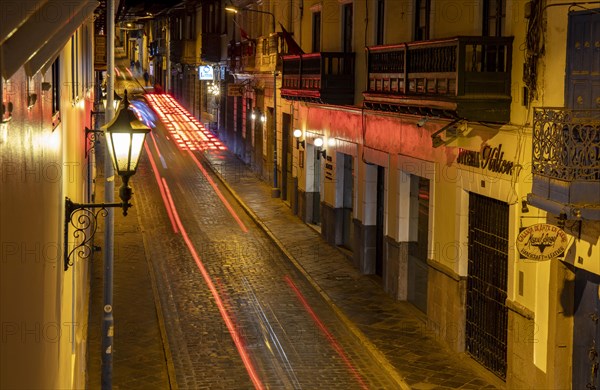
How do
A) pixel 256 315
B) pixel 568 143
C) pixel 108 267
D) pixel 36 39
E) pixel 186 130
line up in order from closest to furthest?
pixel 36 39
pixel 568 143
pixel 108 267
pixel 256 315
pixel 186 130

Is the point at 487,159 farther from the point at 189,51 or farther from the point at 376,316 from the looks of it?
the point at 189,51

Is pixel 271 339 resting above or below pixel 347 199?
below

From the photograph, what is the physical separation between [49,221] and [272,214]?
916 inches

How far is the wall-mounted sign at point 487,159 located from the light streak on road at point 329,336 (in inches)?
160

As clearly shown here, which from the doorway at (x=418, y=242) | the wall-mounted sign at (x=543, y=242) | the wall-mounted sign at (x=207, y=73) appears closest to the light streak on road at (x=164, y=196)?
the wall-mounted sign at (x=207, y=73)

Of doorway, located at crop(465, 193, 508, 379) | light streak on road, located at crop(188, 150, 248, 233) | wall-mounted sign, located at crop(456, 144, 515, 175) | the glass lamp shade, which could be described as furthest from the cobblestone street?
the glass lamp shade

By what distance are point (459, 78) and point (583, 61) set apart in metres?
2.64

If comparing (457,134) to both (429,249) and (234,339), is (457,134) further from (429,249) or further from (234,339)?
(234,339)

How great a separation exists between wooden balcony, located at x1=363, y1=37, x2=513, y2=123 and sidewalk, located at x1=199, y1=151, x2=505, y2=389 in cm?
432

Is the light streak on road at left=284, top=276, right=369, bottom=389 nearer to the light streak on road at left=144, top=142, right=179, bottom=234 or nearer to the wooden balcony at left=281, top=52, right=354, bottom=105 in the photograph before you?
the wooden balcony at left=281, top=52, right=354, bottom=105

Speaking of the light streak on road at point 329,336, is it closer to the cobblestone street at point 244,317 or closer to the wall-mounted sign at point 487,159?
the cobblestone street at point 244,317

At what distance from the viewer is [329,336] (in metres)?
17.0

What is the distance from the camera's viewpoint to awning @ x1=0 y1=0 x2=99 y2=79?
382 cm

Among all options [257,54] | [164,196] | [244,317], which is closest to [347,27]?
[244,317]
